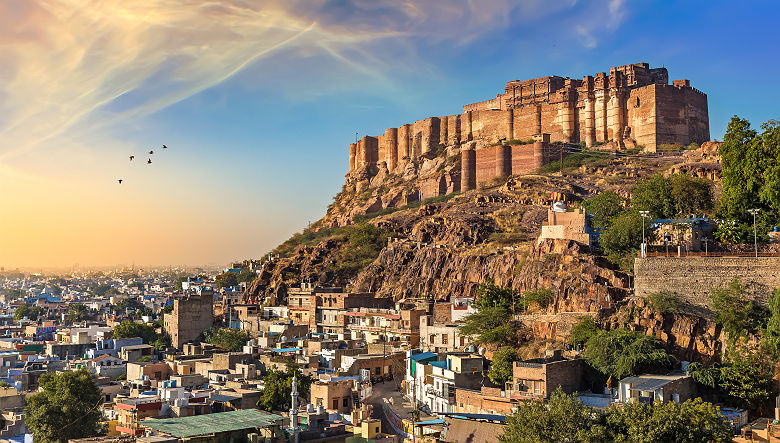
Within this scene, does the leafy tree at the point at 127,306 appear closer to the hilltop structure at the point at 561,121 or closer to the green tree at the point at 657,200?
the hilltop structure at the point at 561,121

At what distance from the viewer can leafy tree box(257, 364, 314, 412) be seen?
2816 centimetres

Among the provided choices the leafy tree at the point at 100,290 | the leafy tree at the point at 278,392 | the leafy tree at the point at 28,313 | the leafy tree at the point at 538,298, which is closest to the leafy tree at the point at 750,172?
the leafy tree at the point at 538,298

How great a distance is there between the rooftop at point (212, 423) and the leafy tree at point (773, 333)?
627 inches

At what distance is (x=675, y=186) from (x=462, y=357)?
1764 cm

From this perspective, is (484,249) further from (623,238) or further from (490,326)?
(490,326)

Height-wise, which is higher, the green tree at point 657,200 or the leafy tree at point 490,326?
the green tree at point 657,200

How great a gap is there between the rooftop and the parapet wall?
16042 mm

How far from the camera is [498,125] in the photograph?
75000 millimetres

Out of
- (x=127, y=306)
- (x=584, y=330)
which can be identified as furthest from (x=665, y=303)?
(x=127, y=306)

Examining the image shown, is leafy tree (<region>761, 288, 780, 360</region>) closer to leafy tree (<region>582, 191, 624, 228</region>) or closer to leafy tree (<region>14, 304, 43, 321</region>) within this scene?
leafy tree (<region>582, 191, 624, 228</region>)

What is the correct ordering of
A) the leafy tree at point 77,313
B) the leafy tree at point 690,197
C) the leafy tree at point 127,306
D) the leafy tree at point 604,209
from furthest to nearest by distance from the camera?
the leafy tree at point 127,306, the leafy tree at point 77,313, the leafy tree at point 604,209, the leafy tree at point 690,197

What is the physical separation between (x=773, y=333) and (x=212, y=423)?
17938 millimetres

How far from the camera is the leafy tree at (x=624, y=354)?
1092 inches

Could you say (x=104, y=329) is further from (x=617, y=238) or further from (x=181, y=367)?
(x=617, y=238)
